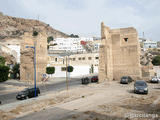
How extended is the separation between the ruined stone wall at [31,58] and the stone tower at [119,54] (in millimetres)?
18351

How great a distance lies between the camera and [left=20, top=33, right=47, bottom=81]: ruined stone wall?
125 feet

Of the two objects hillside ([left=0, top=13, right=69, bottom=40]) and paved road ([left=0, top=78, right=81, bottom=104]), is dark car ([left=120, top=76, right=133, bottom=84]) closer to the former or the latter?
paved road ([left=0, top=78, right=81, bottom=104])

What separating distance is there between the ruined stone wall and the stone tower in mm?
18351

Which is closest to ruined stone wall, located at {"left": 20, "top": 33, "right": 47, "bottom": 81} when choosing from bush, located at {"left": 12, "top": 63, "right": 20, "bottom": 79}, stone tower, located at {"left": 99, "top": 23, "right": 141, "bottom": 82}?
bush, located at {"left": 12, "top": 63, "right": 20, "bottom": 79}

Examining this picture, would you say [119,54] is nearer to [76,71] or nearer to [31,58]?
[31,58]

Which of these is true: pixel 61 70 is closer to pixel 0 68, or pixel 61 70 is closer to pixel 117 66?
pixel 117 66

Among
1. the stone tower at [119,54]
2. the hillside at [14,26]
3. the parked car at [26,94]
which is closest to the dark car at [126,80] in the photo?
the stone tower at [119,54]

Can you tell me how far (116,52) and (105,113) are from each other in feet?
70.9

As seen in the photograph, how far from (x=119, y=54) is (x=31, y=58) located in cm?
2326

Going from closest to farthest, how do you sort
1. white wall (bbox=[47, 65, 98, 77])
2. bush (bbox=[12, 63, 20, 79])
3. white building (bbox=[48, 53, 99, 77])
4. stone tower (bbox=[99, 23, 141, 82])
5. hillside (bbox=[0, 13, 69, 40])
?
stone tower (bbox=[99, 23, 141, 82]) < bush (bbox=[12, 63, 20, 79]) < white wall (bbox=[47, 65, 98, 77]) < white building (bbox=[48, 53, 99, 77]) < hillside (bbox=[0, 13, 69, 40])

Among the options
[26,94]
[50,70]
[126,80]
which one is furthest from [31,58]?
[126,80]

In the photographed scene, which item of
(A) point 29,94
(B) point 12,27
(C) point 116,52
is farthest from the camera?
(B) point 12,27

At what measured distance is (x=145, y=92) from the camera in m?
17.9

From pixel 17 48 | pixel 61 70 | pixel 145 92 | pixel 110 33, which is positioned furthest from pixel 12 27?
pixel 145 92
